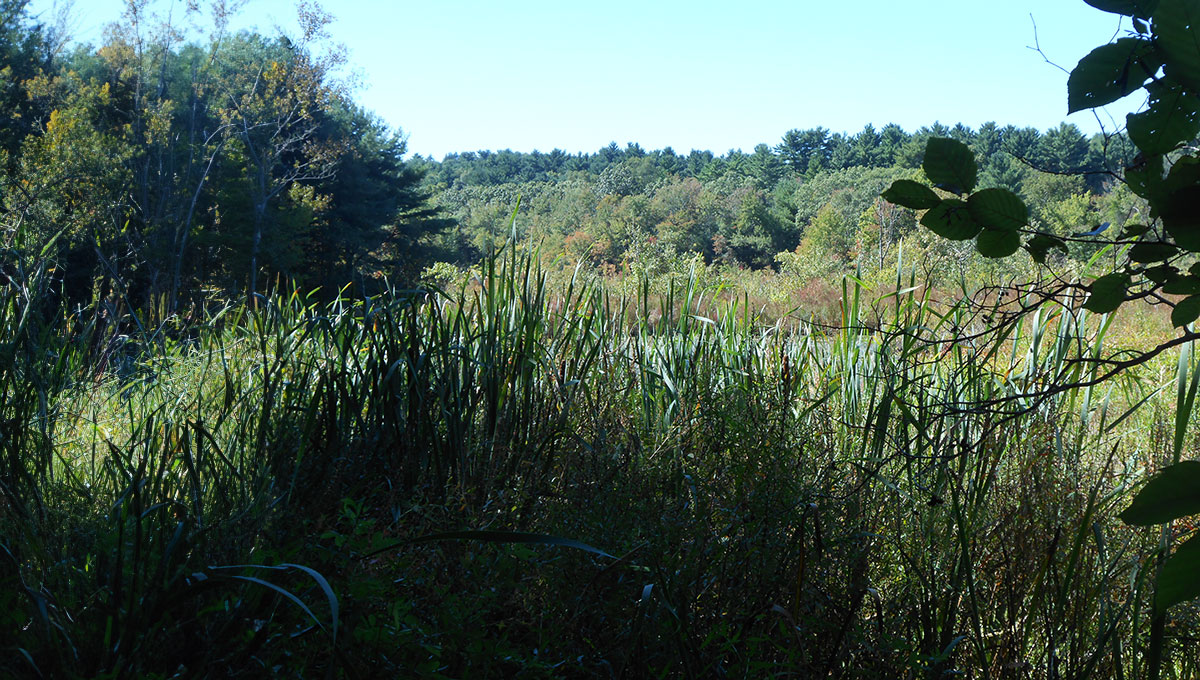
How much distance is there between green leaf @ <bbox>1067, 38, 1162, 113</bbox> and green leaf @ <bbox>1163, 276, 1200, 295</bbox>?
20cm

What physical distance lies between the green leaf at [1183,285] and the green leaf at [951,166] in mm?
209

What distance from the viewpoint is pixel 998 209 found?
783mm

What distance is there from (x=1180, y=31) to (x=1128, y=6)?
9 cm

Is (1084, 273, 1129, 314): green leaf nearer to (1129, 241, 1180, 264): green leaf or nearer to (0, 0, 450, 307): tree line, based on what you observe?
(1129, 241, 1180, 264): green leaf

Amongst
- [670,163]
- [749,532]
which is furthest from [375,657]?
[670,163]

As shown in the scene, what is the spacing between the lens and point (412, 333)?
2.21 meters

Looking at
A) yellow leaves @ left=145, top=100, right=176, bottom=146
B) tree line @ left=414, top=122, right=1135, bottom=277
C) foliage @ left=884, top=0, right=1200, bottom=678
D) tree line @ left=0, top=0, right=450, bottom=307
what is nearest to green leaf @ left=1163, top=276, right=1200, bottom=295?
foliage @ left=884, top=0, right=1200, bottom=678

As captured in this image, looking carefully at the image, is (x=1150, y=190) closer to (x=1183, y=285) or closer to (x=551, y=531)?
(x=1183, y=285)

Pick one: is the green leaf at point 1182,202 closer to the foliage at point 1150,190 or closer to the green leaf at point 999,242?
the foliage at point 1150,190

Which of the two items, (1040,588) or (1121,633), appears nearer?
(1040,588)

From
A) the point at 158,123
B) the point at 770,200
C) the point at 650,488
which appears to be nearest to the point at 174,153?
the point at 158,123

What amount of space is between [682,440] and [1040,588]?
0.93 metres

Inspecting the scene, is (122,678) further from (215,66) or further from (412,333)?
(215,66)

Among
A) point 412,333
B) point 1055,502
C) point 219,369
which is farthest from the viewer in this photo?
point 219,369
